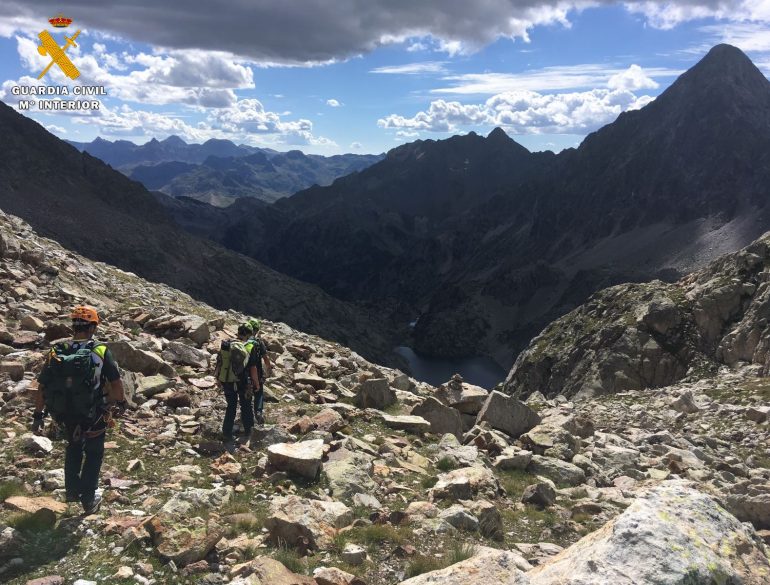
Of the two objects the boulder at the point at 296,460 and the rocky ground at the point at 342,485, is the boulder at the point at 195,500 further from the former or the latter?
the boulder at the point at 296,460

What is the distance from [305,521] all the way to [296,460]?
253 centimetres

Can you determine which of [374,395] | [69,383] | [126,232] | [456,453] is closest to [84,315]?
[69,383]

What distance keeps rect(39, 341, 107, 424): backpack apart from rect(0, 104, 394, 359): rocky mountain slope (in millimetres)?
125857

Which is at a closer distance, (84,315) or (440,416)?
(84,315)

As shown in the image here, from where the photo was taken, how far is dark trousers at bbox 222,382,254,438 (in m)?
13.3

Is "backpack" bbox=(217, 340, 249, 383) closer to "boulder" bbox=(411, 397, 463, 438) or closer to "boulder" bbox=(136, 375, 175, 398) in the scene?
"boulder" bbox=(136, 375, 175, 398)

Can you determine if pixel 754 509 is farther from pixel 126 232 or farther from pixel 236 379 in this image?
pixel 126 232

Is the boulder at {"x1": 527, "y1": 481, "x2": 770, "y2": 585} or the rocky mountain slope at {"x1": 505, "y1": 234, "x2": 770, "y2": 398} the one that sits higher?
the boulder at {"x1": 527, "y1": 481, "x2": 770, "y2": 585}

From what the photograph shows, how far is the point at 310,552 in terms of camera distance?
823 centimetres

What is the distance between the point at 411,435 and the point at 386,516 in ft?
21.6

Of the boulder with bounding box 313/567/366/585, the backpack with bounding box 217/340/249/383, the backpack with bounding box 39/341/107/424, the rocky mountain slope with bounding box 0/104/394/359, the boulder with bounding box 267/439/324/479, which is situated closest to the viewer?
the boulder with bounding box 313/567/366/585

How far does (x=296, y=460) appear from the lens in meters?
11.2

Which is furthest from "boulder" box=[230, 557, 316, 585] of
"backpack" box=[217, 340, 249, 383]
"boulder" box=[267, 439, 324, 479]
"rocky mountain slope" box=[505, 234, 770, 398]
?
"rocky mountain slope" box=[505, 234, 770, 398]

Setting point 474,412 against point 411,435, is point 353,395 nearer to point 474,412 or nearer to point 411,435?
point 411,435
